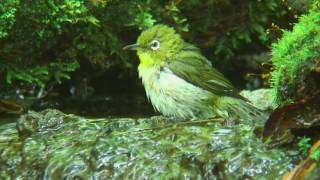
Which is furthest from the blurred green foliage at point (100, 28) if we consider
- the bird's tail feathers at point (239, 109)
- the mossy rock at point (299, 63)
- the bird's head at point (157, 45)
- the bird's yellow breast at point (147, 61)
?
the mossy rock at point (299, 63)

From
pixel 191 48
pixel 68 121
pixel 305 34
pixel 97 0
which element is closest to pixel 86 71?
pixel 97 0

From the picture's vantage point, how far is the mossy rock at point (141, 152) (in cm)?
442

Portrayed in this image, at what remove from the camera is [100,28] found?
722cm

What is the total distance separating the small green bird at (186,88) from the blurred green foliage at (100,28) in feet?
3.43

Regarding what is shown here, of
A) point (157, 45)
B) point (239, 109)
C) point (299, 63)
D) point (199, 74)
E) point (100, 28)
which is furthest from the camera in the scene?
point (100, 28)

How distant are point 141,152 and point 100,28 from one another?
108 inches

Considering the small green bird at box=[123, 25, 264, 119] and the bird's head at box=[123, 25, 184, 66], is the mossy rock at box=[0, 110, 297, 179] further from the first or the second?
the bird's head at box=[123, 25, 184, 66]

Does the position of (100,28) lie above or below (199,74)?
above

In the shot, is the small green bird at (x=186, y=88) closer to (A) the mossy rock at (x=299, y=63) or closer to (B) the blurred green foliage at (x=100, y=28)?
(A) the mossy rock at (x=299, y=63)

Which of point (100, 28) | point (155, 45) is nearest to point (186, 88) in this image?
point (155, 45)

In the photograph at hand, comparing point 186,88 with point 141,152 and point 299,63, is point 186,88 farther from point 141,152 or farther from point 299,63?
point 299,63

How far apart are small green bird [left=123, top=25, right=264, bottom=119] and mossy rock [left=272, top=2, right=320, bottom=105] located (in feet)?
3.10

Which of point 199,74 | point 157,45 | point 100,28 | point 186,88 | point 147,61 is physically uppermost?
point 100,28

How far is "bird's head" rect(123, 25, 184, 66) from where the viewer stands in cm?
A: 609
